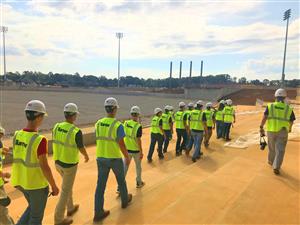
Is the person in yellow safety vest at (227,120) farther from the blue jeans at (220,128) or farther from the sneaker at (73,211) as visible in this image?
the sneaker at (73,211)

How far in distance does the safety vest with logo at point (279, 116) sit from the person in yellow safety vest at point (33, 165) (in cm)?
566

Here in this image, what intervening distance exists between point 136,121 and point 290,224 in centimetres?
409

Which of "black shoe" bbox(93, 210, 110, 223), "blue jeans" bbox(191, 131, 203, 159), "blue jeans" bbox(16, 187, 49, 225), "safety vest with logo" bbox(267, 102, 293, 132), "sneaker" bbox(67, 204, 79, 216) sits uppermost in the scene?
"safety vest with logo" bbox(267, 102, 293, 132)

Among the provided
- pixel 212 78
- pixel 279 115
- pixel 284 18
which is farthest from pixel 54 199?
pixel 212 78

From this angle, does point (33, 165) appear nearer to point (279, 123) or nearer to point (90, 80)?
point (279, 123)

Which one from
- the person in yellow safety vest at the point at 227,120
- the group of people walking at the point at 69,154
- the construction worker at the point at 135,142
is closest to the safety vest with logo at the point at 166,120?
the person in yellow safety vest at the point at 227,120

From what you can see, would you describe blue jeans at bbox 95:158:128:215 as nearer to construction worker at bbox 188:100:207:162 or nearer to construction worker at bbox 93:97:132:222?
construction worker at bbox 93:97:132:222

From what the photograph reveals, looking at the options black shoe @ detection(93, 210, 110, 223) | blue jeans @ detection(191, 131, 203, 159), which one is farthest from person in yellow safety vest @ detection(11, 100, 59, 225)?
blue jeans @ detection(191, 131, 203, 159)

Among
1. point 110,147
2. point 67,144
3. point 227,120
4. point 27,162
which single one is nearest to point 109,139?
point 110,147

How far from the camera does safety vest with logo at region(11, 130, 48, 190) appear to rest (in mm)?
4062

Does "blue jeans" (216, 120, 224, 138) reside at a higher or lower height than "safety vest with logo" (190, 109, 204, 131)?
lower

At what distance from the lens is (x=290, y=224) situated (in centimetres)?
512

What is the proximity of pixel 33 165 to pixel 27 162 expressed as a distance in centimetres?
8

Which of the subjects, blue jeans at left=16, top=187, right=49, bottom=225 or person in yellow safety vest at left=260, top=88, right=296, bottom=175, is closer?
blue jeans at left=16, top=187, right=49, bottom=225
